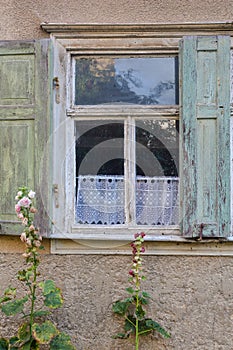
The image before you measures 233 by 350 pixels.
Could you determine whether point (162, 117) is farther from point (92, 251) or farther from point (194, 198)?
point (92, 251)

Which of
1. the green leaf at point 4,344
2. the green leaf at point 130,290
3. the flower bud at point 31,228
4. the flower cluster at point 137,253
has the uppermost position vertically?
the flower bud at point 31,228

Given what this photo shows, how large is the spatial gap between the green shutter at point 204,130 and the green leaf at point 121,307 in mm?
637

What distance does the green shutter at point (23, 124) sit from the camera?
3.02 m

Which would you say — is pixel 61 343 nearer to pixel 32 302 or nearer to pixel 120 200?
pixel 32 302

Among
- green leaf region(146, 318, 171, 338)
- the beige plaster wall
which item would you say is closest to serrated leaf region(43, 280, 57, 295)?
green leaf region(146, 318, 171, 338)

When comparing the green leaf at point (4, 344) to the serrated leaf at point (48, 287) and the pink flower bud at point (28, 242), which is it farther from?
the pink flower bud at point (28, 242)

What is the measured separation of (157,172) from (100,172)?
416mm

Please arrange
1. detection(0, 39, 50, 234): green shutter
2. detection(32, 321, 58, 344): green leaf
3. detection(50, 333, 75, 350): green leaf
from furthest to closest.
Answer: detection(0, 39, 50, 234): green shutter
detection(50, 333, 75, 350): green leaf
detection(32, 321, 58, 344): green leaf

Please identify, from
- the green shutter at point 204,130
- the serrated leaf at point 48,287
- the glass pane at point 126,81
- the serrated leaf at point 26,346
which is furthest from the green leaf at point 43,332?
the glass pane at point 126,81

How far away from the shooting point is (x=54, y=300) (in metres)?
2.78

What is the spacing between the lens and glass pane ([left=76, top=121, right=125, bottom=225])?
3125mm

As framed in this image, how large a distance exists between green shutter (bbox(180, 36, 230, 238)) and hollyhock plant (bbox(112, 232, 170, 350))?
15.6 inches

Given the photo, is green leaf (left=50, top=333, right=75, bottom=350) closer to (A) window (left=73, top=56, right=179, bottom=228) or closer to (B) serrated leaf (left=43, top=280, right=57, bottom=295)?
(B) serrated leaf (left=43, top=280, right=57, bottom=295)

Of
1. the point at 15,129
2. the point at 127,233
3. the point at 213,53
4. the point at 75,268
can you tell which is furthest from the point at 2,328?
the point at 213,53
